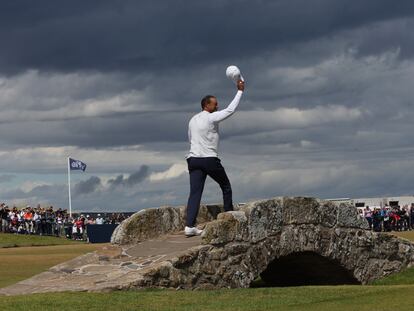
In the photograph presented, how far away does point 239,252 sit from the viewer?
16.8 meters

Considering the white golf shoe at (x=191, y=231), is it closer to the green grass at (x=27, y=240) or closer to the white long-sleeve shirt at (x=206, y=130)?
Answer: the white long-sleeve shirt at (x=206, y=130)

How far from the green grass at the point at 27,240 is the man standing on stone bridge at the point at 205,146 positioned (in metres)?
32.5

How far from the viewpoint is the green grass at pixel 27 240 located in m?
49.6

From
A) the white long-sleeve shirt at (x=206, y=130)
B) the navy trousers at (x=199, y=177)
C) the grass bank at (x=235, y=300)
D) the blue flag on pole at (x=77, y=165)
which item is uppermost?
the blue flag on pole at (x=77, y=165)

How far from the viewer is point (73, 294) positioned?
1428 centimetres

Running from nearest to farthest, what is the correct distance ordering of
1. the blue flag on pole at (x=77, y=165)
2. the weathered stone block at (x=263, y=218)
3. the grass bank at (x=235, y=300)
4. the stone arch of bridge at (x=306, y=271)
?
the grass bank at (x=235, y=300)
the weathered stone block at (x=263, y=218)
the stone arch of bridge at (x=306, y=271)
the blue flag on pole at (x=77, y=165)

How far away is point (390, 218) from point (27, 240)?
2359 centimetres

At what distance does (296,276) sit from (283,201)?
10.6ft

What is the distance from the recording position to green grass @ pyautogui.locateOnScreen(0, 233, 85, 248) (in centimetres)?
4959

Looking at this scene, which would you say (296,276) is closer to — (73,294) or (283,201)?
(283,201)

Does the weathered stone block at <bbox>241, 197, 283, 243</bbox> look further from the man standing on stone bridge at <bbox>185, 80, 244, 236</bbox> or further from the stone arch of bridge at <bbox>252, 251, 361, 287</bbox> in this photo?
the stone arch of bridge at <bbox>252, 251, 361, 287</bbox>

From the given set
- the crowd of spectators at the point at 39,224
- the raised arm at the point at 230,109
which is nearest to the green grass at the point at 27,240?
the crowd of spectators at the point at 39,224

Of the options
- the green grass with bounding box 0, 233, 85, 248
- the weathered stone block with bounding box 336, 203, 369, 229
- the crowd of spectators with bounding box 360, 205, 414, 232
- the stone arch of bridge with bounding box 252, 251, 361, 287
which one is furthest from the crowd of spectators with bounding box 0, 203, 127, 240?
the weathered stone block with bounding box 336, 203, 369, 229

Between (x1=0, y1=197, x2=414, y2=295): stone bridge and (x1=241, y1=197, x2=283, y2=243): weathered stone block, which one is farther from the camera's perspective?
(x1=241, y1=197, x2=283, y2=243): weathered stone block
